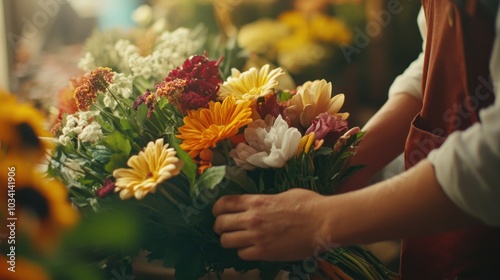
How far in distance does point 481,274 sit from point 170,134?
0.43 m

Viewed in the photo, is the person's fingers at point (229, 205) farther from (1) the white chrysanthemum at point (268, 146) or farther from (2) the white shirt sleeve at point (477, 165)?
(2) the white shirt sleeve at point (477, 165)

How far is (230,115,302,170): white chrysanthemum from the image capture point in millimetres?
686

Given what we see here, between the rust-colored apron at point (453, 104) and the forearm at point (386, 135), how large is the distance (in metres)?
0.12

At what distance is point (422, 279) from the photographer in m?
0.80

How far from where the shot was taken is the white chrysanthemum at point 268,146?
2.25 feet

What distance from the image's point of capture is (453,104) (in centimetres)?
74

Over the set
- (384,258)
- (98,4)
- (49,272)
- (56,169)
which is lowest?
(384,258)

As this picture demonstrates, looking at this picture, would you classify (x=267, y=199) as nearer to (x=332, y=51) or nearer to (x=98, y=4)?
(x=332, y=51)

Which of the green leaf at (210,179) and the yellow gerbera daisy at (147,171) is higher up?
the yellow gerbera daisy at (147,171)

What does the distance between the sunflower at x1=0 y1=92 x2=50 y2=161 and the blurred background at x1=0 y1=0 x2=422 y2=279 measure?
32.4 inches

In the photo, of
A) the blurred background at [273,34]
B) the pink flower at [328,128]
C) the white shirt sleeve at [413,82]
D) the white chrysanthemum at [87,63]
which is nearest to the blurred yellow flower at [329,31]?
the blurred background at [273,34]

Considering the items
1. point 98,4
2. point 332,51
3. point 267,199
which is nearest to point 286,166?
point 267,199

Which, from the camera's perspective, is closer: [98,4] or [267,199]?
[267,199]

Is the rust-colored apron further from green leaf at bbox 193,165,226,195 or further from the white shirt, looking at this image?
green leaf at bbox 193,165,226,195
